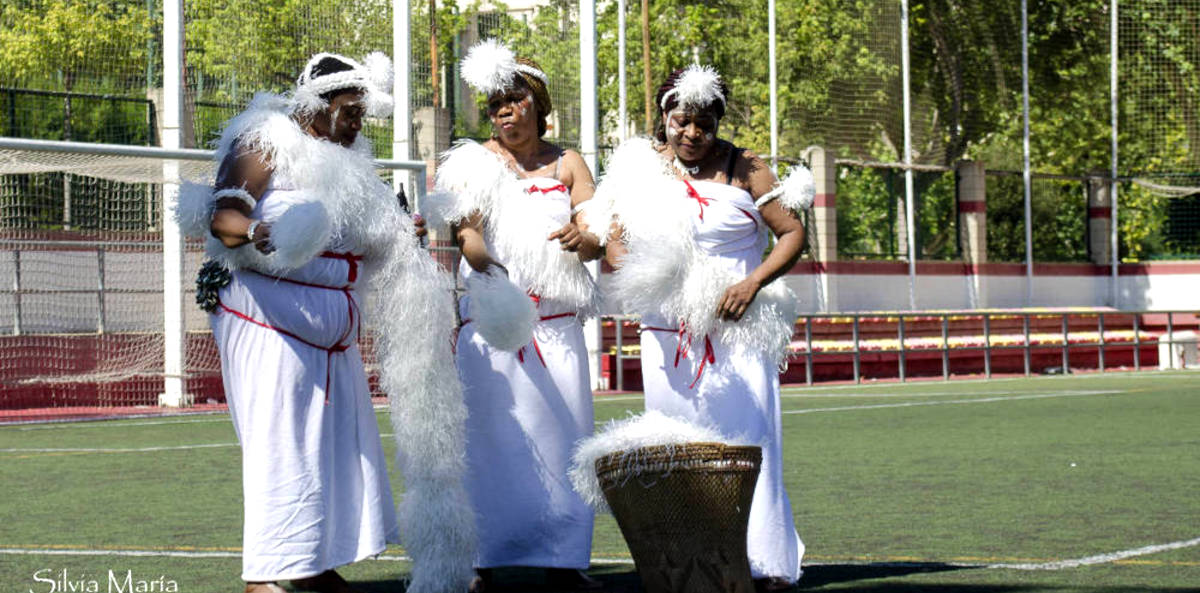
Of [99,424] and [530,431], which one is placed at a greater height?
[530,431]

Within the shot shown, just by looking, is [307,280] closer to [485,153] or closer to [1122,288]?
[485,153]

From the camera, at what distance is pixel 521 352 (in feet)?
22.6

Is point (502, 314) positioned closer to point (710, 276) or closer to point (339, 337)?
point (339, 337)

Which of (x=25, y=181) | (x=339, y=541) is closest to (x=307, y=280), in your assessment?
(x=339, y=541)

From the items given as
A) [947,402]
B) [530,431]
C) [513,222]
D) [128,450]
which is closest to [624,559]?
[530,431]

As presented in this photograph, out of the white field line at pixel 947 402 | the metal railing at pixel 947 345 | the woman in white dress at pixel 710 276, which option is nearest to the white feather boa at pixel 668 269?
the woman in white dress at pixel 710 276

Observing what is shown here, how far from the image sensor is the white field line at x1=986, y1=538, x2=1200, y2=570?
22.5ft

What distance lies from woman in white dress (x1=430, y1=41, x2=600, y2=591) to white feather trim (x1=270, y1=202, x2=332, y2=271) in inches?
37.1

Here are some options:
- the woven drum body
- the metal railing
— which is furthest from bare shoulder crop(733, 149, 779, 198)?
the metal railing

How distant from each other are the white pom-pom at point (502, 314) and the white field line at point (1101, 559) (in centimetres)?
199

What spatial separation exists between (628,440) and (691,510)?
0.33 m

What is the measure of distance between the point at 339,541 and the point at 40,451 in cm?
792

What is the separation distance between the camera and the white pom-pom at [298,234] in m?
5.85

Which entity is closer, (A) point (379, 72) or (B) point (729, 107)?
(A) point (379, 72)
